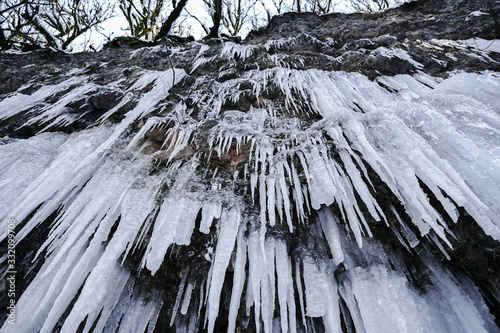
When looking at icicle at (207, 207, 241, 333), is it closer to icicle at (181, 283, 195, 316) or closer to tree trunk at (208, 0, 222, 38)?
icicle at (181, 283, 195, 316)

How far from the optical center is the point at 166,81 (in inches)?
116

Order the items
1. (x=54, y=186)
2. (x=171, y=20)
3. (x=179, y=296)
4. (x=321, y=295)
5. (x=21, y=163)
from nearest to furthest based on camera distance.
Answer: (x=321, y=295), (x=179, y=296), (x=54, y=186), (x=21, y=163), (x=171, y=20)

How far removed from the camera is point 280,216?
1584mm

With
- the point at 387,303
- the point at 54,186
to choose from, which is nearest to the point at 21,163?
the point at 54,186

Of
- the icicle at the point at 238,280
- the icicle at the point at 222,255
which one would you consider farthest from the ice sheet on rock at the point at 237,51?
the icicle at the point at 238,280

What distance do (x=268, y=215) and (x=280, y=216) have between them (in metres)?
0.09

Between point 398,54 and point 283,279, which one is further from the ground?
point 398,54

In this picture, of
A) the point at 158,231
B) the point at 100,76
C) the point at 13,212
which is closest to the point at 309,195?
the point at 158,231

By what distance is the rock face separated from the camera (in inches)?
51.1

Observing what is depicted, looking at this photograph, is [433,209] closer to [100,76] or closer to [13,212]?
[13,212]

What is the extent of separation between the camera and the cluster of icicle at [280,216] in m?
1.28

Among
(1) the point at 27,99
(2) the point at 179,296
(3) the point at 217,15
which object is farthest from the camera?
(3) the point at 217,15

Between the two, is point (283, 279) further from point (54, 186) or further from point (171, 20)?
point (171, 20)

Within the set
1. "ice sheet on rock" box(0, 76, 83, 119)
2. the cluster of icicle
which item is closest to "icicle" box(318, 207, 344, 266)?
the cluster of icicle
